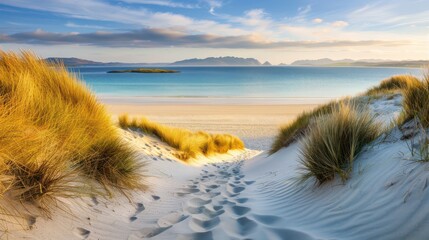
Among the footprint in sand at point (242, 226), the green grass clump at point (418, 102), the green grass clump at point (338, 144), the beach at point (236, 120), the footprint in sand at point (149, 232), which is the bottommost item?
the beach at point (236, 120)

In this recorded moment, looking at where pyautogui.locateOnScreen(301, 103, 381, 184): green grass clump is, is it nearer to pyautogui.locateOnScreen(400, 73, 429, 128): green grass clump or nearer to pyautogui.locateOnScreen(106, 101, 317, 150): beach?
pyautogui.locateOnScreen(400, 73, 429, 128): green grass clump

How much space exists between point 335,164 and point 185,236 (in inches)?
66.5

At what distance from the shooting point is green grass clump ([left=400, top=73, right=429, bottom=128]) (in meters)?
3.14

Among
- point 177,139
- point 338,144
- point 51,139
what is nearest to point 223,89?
point 177,139

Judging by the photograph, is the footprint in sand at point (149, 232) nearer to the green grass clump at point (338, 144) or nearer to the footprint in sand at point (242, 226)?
the footprint in sand at point (242, 226)

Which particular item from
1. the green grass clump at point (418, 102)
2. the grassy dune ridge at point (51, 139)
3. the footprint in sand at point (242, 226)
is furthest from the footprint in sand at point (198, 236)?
the green grass clump at point (418, 102)

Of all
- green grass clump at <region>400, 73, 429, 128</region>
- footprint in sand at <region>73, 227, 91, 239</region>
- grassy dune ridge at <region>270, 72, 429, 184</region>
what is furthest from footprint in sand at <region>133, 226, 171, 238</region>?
green grass clump at <region>400, 73, 429, 128</region>

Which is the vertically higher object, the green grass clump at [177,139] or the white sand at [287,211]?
the white sand at [287,211]

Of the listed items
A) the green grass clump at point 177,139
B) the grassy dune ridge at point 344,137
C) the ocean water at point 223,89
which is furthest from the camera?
the ocean water at point 223,89

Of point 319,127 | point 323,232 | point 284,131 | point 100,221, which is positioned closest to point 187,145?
point 284,131

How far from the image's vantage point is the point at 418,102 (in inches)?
144

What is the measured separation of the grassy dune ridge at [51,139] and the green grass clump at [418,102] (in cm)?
311

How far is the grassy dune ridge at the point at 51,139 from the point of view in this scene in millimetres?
2602

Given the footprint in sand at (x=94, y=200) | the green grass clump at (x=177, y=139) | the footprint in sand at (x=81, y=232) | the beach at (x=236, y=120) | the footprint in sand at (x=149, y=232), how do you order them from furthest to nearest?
the beach at (x=236, y=120) → the green grass clump at (x=177, y=139) → the footprint in sand at (x=94, y=200) → the footprint in sand at (x=149, y=232) → the footprint in sand at (x=81, y=232)
